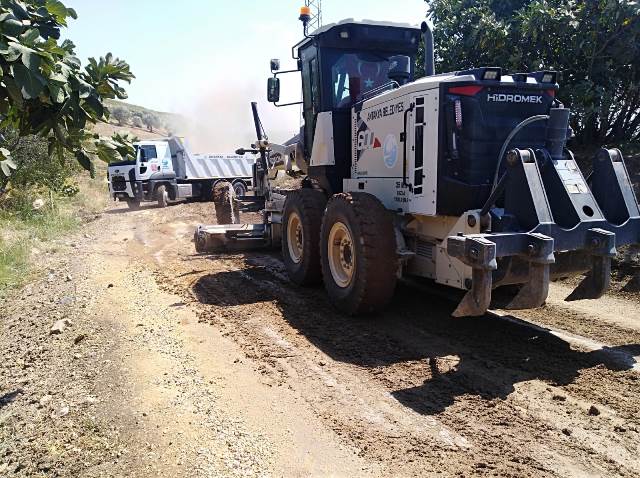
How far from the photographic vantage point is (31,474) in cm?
329

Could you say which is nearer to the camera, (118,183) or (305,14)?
(305,14)

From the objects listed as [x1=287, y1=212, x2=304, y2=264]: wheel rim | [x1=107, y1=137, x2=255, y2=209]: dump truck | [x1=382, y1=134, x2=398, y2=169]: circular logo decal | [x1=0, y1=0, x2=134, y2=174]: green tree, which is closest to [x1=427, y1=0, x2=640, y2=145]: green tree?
[x1=382, y1=134, x2=398, y2=169]: circular logo decal

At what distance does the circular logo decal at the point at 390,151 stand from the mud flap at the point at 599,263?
2092 millimetres

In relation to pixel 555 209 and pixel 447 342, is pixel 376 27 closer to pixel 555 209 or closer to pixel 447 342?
pixel 555 209

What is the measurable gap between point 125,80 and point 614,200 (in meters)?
4.20

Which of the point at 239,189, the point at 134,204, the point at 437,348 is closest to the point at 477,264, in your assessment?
the point at 437,348

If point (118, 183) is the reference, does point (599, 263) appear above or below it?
below

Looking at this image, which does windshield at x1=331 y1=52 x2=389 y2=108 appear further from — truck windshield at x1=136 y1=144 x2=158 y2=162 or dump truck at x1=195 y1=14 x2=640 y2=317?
truck windshield at x1=136 y1=144 x2=158 y2=162

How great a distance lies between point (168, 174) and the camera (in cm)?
2194

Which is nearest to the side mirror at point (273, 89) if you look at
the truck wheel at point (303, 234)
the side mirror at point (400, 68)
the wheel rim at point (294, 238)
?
the truck wheel at point (303, 234)

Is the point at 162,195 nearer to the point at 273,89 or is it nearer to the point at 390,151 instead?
the point at 273,89

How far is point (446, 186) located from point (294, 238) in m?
3.06

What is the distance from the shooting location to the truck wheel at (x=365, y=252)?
5.37 meters

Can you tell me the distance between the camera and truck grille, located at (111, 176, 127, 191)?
70.7 ft
